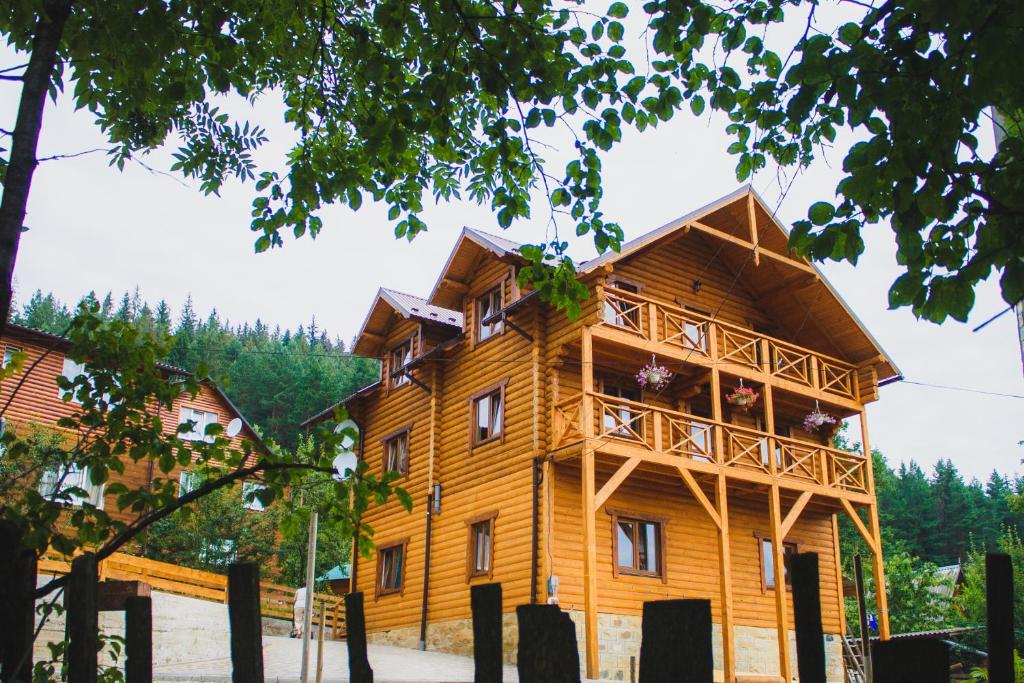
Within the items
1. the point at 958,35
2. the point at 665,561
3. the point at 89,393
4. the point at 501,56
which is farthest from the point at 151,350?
the point at 665,561

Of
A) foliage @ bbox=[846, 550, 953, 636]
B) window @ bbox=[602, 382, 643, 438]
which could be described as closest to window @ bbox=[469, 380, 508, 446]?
window @ bbox=[602, 382, 643, 438]

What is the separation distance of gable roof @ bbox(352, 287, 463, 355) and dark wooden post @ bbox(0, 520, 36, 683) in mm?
20079

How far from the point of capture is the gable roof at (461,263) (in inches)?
848

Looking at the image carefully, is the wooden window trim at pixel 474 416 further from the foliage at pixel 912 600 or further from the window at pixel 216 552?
the foliage at pixel 912 600

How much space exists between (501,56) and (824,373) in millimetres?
18758

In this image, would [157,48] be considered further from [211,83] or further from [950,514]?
[950,514]

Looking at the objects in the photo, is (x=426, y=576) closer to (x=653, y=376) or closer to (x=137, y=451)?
(x=653, y=376)

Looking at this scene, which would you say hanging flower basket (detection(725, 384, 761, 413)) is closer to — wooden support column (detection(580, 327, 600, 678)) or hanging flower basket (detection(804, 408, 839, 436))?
hanging flower basket (detection(804, 408, 839, 436))

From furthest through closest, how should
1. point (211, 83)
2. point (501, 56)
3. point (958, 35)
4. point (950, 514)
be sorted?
point (950, 514) < point (211, 83) < point (501, 56) < point (958, 35)

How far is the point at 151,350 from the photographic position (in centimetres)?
436

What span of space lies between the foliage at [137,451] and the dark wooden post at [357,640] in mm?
1072

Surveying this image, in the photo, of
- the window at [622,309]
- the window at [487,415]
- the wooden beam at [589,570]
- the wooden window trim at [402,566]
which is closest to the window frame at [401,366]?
the window at [487,415]

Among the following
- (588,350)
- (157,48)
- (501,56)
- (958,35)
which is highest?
(588,350)

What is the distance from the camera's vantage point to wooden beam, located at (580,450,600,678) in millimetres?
16312
